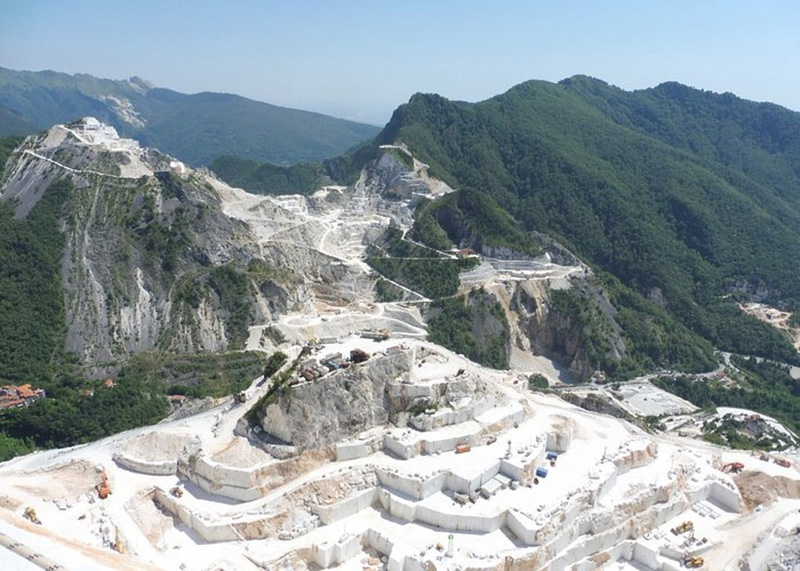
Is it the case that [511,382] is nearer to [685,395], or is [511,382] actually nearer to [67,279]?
[685,395]

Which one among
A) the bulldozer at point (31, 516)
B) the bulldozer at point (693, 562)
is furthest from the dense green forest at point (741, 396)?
the bulldozer at point (31, 516)

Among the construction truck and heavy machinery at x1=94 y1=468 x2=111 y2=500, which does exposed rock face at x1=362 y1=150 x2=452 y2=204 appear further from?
heavy machinery at x1=94 y1=468 x2=111 y2=500

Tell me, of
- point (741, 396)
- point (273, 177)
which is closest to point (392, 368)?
point (741, 396)

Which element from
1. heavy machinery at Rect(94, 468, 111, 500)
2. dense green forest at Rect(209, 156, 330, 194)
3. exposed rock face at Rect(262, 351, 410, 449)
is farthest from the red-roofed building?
dense green forest at Rect(209, 156, 330, 194)

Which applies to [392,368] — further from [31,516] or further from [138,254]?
[138,254]

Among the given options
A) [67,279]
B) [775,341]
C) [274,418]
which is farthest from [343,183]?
[274,418]

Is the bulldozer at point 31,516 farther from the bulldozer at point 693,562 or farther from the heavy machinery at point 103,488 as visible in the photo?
the bulldozer at point 693,562
